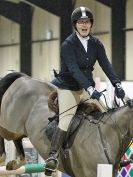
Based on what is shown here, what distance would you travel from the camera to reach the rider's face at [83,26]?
17.6ft

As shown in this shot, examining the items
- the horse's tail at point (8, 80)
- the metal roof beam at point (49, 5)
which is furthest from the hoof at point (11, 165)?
the metal roof beam at point (49, 5)

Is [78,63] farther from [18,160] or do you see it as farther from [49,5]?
[49,5]

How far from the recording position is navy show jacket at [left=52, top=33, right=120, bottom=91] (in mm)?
5297

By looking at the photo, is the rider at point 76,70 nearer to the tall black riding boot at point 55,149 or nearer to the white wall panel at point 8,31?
the tall black riding boot at point 55,149

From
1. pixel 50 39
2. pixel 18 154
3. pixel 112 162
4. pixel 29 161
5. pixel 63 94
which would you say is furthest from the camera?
pixel 50 39

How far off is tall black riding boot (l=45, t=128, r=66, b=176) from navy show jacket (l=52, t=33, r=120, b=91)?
0.49 meters

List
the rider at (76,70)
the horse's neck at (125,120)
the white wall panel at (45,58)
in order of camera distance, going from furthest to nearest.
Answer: the white wall panel at (45,58) → the rider at (76,70) → the horse's neck at (125,120)

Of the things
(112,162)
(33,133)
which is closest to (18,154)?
(33,133)

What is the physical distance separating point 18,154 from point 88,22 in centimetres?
198

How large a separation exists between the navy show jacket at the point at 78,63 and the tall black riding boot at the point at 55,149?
49 cm

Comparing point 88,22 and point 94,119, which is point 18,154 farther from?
point 88,22

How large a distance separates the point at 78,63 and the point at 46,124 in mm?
831

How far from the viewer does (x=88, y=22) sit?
538 centimetres

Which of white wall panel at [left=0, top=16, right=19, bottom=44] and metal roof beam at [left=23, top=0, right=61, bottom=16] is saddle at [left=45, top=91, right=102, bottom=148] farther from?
white wall panel at [left=0, top=16, right=19, bottom=44]
